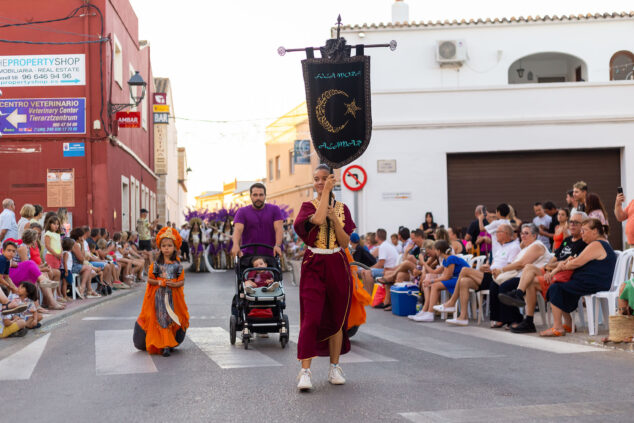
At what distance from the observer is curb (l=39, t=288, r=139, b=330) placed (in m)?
12.3

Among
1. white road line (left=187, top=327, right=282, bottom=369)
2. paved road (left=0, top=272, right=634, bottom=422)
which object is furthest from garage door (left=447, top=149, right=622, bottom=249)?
white road line (left=187, top=327, right=282, bottom=369)

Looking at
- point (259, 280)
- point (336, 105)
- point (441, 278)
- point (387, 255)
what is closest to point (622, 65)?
point (336, 105)

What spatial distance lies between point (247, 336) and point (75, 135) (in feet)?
52.1

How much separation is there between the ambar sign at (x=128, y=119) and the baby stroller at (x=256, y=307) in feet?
51.8

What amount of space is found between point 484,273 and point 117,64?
698 inches

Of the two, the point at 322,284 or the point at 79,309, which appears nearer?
the point at 322,284

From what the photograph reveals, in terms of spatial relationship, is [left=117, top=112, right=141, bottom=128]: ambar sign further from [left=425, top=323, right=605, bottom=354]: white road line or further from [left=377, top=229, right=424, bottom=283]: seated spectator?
[left=425, top=323, right=605, bottom=354]: white road line

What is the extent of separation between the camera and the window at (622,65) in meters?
25.2

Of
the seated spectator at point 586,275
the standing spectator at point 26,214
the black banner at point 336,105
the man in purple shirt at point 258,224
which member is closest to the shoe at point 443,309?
the seated spectator at point 586,275

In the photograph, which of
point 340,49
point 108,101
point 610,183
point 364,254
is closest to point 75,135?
point 108,101

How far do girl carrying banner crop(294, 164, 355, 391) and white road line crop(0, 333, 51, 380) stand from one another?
2.83 m

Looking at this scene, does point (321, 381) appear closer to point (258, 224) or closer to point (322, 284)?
point (322, 284)

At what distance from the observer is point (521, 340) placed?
992cm

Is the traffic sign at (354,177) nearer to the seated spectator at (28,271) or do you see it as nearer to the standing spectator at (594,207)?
the seated spectator at (28,271)
